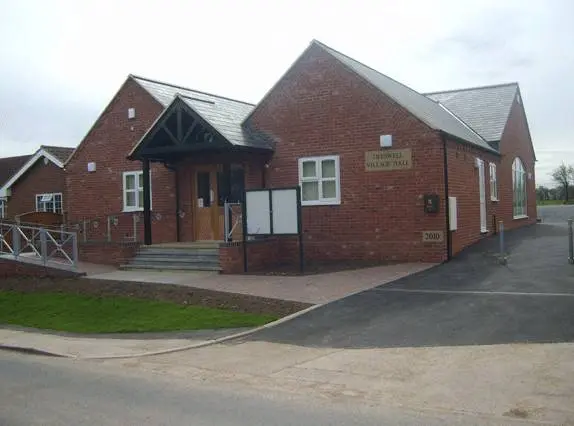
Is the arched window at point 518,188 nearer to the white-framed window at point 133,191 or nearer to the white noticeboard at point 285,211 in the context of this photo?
the white noticeboard at point 285,211

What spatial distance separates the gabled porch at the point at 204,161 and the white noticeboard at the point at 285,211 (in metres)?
1.76

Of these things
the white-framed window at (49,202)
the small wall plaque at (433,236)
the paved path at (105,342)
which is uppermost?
the white-framed window at (49,202)

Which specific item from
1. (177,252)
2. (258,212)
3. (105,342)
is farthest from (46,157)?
(105,342)

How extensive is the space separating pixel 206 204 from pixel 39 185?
1280cm

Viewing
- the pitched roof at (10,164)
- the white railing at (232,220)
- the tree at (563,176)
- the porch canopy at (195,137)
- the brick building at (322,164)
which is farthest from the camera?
the tree at (563,176)

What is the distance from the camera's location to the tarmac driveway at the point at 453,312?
9.28 metres

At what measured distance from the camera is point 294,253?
1889 cm

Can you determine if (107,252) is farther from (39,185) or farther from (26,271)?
(39,185)

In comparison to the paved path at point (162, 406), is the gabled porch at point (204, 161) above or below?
above

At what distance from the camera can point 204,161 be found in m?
20.8

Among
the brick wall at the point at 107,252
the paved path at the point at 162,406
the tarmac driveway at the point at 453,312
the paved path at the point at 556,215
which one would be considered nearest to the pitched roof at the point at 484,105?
the paved path at the point at 556,215

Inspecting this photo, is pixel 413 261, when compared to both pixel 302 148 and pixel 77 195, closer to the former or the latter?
pixel 302 148

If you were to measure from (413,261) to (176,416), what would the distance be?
11623mm

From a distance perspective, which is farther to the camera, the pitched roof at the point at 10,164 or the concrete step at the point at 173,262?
the pitched roof at the point at 10,164
